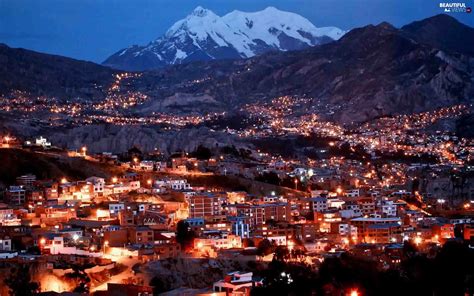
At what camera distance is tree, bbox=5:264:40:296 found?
22734mm

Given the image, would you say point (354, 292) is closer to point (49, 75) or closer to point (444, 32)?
point (49, 75)

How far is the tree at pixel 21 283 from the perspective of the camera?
74.6 ft

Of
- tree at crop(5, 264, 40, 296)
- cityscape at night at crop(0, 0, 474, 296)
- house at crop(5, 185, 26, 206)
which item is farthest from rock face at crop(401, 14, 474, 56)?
tree at crop(5, 264, 40, 296)

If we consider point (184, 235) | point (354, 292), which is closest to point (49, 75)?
point (184, 235)

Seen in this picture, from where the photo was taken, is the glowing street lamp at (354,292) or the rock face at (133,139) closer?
the glowing street lamp at (354,292)

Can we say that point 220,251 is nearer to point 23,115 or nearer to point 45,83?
point 23,115

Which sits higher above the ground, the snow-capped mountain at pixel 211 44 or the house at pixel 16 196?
the snow-capped mountain at pixel 211 44

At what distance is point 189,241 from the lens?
2864cm

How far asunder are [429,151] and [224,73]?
5199 cm

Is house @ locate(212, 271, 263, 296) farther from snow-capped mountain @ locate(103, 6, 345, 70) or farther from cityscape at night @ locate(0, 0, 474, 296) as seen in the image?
snow-capped mountain @ locate(103, 6, 345, 70)

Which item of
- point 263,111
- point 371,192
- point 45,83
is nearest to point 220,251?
point 371,192

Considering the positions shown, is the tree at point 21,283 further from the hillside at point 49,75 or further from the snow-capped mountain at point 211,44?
the snow-capped mountain at point 211,44

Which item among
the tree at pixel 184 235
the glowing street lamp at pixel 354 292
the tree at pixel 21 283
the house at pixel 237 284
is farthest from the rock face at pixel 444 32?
the tree at pixel 21 283

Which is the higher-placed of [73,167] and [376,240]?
[73,167]
